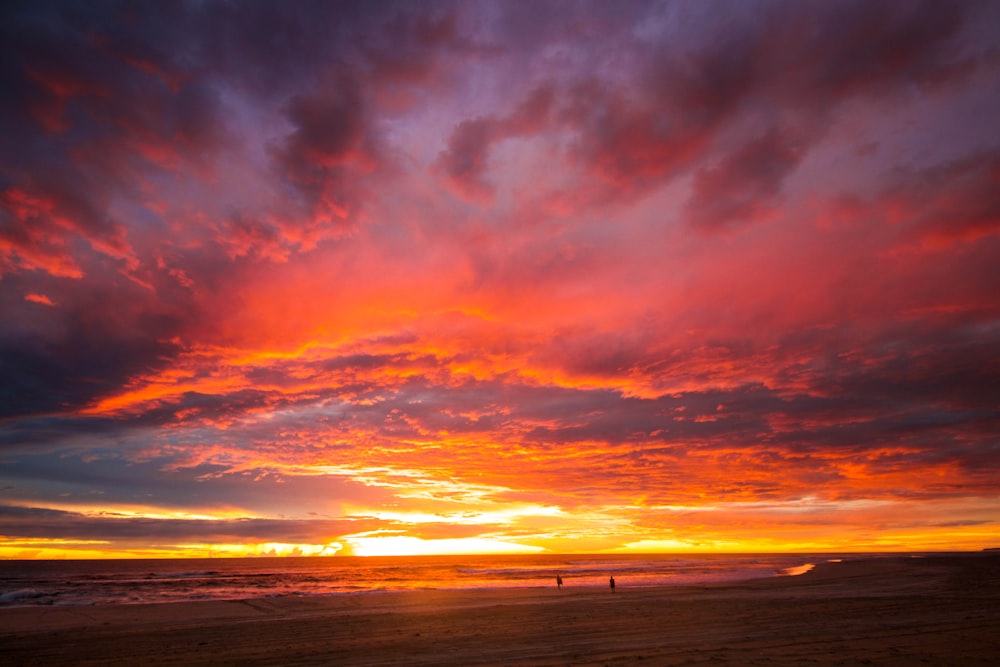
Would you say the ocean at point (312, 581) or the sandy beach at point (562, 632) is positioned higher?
the sandy beach at point (562, 632)

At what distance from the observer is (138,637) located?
2178 centimetres

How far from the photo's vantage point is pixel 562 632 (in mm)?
19031

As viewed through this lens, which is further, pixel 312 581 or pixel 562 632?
pixel 312 581

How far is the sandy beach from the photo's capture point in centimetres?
1438

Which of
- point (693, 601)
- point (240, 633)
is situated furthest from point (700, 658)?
point (240, 633)

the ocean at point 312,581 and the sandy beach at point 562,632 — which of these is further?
the ocean at point 312,581

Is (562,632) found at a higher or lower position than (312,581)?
higher

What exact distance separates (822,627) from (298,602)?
32761 millimetres

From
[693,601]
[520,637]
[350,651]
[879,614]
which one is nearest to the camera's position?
[350,651]

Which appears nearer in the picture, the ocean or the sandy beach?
the sandy beach

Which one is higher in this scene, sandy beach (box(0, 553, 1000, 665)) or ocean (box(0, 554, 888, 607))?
sandy beach (box(0, 553, 1000, 665))

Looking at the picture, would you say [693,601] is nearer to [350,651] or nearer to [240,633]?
[350,651]

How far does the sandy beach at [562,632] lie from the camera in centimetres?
1438

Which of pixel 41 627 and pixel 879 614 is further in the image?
pixel 41 627
